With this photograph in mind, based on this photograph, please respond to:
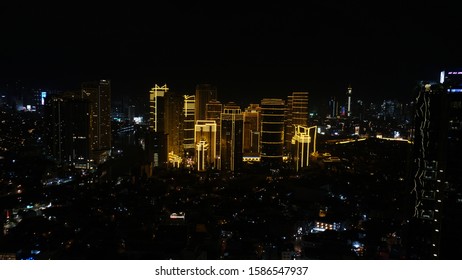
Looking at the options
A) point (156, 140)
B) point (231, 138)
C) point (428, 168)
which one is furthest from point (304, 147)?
point (428, 168)

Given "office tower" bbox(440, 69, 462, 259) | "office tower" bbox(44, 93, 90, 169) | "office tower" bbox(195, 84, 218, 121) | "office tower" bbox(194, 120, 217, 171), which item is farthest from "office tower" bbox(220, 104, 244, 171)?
"office tower" bbox(440, 69, 462, 259)

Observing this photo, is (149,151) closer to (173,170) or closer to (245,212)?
(173,170)

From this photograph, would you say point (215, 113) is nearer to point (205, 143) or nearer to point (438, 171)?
point (205, 143)

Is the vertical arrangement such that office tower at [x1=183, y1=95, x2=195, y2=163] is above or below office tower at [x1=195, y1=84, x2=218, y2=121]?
below

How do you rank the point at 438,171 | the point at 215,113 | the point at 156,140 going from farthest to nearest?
the point at 215,113 → the point at 156,140 → the point at 438,171

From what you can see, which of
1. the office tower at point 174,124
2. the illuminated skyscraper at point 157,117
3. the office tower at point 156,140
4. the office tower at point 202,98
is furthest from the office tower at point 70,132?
the office tower at point 202,98

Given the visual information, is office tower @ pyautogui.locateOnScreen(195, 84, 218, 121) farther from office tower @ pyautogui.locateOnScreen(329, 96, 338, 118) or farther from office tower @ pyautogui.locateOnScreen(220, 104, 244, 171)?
office tower @ pyautogui.locateOnScreen(329, 96, 338, 118)
